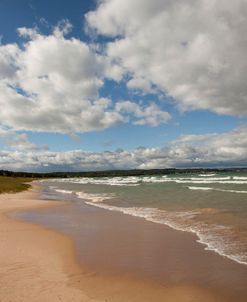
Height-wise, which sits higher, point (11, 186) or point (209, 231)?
point (11, 186)

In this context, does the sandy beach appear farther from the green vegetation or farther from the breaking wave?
the green vegetation

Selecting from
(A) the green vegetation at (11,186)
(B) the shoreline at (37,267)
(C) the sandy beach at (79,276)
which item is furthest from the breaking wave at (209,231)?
(A) the green vegetation at (11,186)

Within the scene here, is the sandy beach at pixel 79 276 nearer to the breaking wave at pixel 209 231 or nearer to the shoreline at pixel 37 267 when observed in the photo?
the shoreline at pixel 37 267

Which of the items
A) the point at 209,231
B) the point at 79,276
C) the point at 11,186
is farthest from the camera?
the point at 11,186

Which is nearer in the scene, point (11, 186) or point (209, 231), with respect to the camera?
point (209, 231)

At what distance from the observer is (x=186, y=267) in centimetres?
959

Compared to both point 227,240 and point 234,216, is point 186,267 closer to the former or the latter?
point 227,240

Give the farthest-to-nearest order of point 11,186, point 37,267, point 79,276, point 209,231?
point 11,186, point 209,231, point 37,267, point 79,276

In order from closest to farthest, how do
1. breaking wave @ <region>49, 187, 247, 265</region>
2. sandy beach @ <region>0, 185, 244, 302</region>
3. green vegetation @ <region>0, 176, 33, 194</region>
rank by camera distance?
1. sandy beach @ <region>0, 185, 244, 302</region>
2. breaking wave @ <region>49, 187, 247, 265</region>
3. green vegetation @ <region>0, 176, 33, 194</region>

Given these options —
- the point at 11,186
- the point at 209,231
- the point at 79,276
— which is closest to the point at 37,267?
the point at 79,276

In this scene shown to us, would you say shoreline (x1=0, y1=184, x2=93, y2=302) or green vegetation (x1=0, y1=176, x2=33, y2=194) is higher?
green vegetation (x1=0, y1=176, x2=33, y2=194)

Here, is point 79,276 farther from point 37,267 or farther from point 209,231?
point 209,231

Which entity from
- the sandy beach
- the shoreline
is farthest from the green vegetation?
the sandy beach

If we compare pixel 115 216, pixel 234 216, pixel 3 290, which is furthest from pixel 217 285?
pixel 115 216
